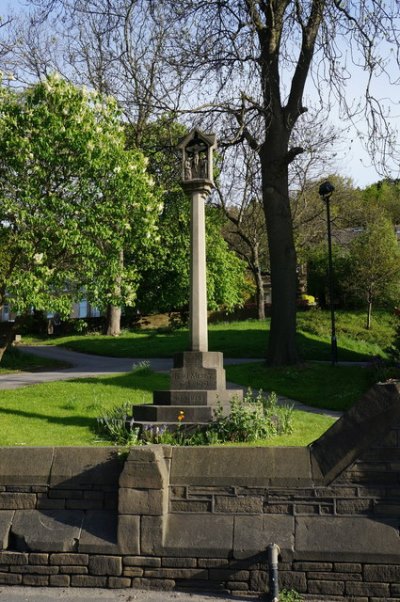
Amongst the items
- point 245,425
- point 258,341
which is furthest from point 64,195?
point 258,341

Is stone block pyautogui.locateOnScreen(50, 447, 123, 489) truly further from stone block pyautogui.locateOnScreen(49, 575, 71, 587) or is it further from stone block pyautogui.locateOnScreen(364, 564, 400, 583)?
stone block pyautogui.locateOnScreen(364, 564, 400, 583)

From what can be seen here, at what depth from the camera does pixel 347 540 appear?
5340 millimetres

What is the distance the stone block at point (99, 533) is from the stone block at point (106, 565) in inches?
2.6

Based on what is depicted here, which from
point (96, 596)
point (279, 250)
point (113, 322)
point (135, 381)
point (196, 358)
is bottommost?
point (96, 596)

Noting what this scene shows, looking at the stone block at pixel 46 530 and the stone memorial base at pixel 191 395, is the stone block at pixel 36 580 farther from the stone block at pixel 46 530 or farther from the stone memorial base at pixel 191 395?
the stone memorial base at pixel 191 395

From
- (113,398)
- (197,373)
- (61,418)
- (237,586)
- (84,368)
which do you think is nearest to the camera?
(237,586)

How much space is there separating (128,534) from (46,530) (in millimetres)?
771

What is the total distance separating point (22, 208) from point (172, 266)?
2245 cm

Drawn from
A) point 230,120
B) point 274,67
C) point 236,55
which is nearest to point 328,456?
point 236,55

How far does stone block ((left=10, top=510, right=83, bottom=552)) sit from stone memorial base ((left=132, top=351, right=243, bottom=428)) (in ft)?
10.9

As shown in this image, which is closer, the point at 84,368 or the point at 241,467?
the point at 241,467

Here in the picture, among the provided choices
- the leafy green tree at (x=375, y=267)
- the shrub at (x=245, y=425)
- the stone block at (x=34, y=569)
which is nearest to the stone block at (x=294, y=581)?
the stone block at (x=34, y=569)

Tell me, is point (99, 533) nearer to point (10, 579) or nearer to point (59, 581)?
point (59, 581)

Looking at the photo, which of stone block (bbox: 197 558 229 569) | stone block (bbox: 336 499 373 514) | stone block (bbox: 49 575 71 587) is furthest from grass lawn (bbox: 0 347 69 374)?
stone block (bbox: 336 499 373 514)
